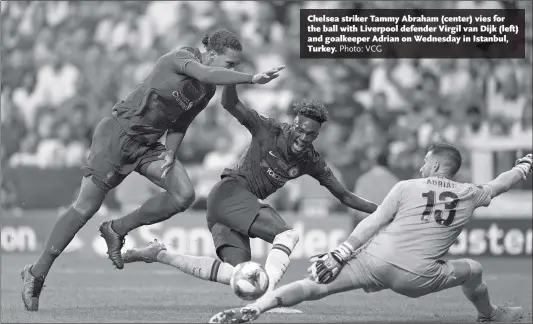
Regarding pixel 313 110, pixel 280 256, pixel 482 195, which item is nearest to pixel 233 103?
pixel 313 110

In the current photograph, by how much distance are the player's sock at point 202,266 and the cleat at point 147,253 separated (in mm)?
75

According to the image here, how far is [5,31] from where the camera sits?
75.0 feet

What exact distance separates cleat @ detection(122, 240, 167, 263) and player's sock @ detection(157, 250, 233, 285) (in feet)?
0.24

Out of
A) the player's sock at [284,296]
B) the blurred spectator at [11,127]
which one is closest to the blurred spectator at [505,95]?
the blurred spectator at [11,127]

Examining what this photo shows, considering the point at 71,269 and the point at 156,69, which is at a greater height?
the point at 156,69

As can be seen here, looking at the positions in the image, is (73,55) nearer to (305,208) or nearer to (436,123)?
(305,208)

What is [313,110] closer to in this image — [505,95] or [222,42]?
[222,42]

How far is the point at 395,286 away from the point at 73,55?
1423 cm

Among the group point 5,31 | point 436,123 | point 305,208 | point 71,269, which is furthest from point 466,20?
point 5,31

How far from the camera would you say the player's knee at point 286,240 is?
9641mm

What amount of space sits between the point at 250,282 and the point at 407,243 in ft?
4.56

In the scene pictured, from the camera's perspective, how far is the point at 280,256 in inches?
377

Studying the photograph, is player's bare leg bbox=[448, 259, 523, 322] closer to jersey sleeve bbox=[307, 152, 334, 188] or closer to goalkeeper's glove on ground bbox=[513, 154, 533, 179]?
goalkeeper's glove on ground bbox=[513, 154, 533, 179]

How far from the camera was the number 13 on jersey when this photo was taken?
8.61 m
